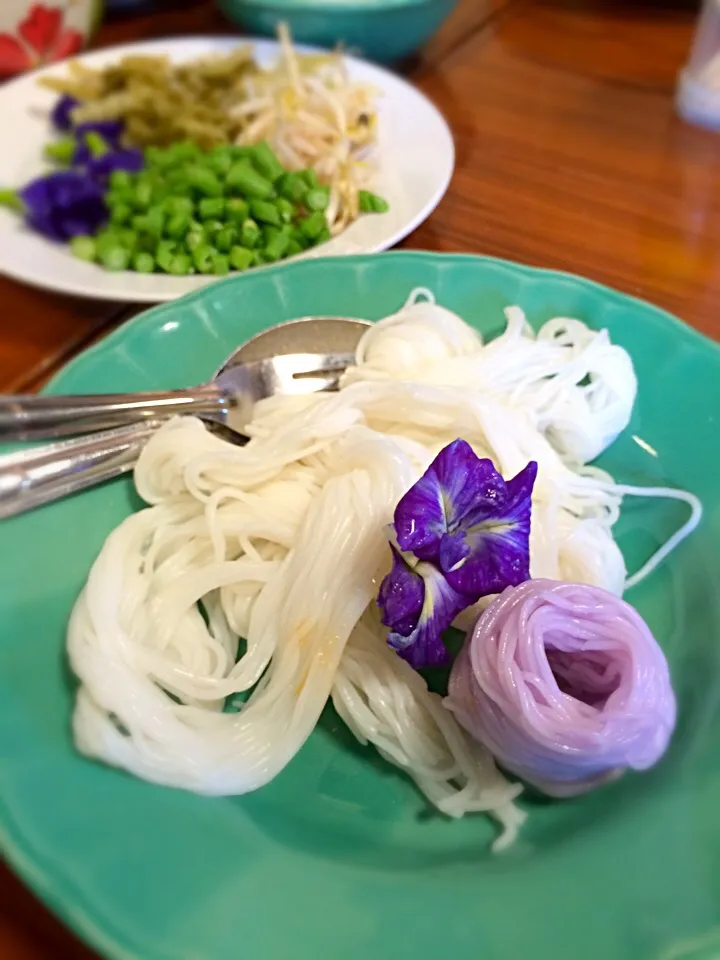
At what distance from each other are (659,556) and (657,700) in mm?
272

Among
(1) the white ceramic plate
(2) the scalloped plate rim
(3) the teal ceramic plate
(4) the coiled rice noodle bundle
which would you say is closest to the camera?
(3) the teal ceramic plate

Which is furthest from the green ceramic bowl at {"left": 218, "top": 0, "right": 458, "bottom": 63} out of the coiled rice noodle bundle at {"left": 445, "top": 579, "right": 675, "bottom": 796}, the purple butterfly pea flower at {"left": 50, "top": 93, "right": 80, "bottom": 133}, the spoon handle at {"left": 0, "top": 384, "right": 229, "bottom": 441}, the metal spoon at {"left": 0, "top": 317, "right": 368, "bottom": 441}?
the coiled rice noodle bundle at {"left": 445, "top": 579, "right": 675, "bottom": 796}

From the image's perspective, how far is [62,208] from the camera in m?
1.46

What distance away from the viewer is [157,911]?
0.64 metres

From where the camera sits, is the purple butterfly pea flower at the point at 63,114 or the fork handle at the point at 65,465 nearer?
the fork handle at the point at 65,465

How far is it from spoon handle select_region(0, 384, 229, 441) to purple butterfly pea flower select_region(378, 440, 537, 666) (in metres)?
0.39

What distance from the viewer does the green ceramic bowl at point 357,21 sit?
1898mm

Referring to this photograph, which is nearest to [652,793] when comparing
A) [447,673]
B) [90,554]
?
[447,673]

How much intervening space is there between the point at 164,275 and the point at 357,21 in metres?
1.00

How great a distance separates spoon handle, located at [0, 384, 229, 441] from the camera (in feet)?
3.15

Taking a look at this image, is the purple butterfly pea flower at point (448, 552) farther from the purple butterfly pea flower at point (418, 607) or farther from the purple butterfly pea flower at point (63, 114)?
the purple butterfly pea flower at point (63, 114)

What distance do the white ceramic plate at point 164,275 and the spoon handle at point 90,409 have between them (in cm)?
29

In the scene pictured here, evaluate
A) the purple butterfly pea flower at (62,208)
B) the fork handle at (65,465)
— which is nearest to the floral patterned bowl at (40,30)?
the purple butterfly pea flower at (62,208)

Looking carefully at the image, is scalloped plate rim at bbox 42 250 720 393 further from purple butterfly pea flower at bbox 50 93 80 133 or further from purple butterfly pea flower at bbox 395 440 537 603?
purple butterfly pea flower at bbox 50 93 80 133
